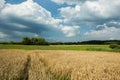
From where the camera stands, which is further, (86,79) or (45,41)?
(45,41)

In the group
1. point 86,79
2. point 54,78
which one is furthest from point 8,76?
point 86,79

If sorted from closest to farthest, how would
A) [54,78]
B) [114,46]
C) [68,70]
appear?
[54,78] → [68,70] → [114,46]

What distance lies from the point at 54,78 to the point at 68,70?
1299mm

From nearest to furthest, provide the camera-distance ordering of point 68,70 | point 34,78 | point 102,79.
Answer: point 102,79
point 34,78
point 68,70

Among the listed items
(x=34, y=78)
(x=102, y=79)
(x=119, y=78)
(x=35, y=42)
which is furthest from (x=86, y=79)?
(x=35, y=42)

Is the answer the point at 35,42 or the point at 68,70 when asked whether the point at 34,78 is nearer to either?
the point at 68,70

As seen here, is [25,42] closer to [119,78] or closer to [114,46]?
[114,46]

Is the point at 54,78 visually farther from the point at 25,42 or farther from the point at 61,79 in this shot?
the point at 25,42

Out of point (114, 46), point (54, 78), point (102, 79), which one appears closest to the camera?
point (102, 79)

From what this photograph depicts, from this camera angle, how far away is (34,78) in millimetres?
11609

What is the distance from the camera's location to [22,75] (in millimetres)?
12938

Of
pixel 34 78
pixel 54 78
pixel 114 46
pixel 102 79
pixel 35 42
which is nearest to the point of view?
pixel 102 79

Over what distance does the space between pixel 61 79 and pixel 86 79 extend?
3335mm

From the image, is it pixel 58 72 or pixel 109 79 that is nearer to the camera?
pixel 109 79
